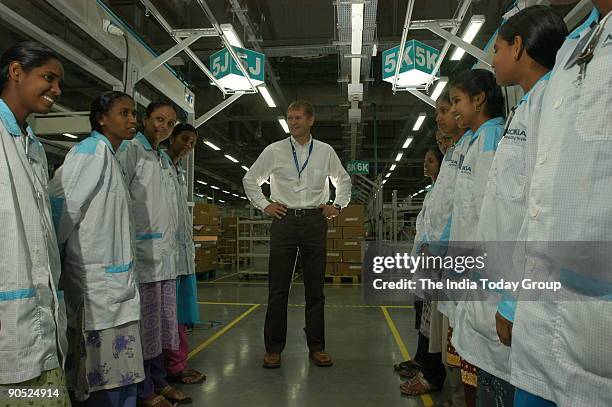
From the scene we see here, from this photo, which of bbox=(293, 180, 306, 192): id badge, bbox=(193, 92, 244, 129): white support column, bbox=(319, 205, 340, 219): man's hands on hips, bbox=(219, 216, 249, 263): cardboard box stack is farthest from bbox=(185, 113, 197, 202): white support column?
bbox=(219, 216, 249, 263): cardboard box stack

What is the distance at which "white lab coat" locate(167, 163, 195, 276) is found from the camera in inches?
102

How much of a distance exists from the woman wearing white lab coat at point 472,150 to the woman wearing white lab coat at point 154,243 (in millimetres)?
1488

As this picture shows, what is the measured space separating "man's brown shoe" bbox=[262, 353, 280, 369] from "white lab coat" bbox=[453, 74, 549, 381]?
1.98 metres

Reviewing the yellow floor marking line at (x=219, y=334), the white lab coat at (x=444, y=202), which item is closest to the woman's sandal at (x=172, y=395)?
the yellow floor marking line at (x=219, y=334)

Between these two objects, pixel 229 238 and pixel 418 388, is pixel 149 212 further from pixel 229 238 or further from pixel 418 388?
pixel 229 238

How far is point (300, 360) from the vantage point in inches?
126

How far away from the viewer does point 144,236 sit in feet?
7.30

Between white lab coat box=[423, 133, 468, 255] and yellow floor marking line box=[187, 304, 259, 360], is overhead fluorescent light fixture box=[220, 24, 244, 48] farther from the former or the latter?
yellow floor marking line box=[187, 304, 259, 360]

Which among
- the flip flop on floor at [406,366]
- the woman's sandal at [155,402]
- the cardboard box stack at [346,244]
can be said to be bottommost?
the flip flop on floor at [406,366]

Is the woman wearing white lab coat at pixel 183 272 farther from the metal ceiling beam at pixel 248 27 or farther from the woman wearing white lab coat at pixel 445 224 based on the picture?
the metal ceiling beam at pixel 248 27

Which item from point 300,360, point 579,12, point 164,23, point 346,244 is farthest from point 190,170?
point 346,244

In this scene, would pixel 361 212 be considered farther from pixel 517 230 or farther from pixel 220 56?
pixel 517 230

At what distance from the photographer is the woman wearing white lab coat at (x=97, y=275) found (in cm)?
167

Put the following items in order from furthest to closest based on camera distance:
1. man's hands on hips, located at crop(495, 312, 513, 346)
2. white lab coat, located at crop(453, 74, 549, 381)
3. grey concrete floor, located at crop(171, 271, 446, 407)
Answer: grey concrete floor, located at crop(171, 271, 446, 407) → white lab coat, located at crop(453, 74, 549, 381) → man's hands on hips, located at crop(495, 312, 513, 346)
